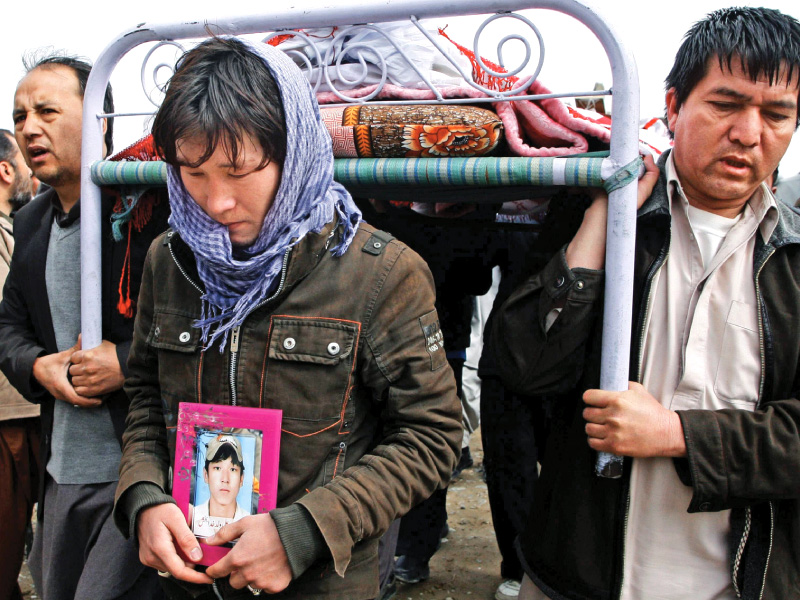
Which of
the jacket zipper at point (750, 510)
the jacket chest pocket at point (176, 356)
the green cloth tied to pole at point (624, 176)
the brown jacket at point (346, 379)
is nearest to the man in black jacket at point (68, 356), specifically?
the jacket chest pocket at point (176, 356)

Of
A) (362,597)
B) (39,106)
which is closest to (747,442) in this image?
(362,597)

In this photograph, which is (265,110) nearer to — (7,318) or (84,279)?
(84,279)

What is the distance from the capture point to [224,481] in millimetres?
1349

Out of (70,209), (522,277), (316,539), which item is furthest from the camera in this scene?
(70,209)

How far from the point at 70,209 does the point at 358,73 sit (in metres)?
1.07

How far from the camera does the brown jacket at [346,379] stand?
135 cm

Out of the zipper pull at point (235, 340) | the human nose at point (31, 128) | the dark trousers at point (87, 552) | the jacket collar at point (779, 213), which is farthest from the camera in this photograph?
the human nose at point (31, 128)

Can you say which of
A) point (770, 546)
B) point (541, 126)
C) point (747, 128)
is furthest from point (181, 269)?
point (770, 546)

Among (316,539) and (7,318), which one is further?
(7,318)

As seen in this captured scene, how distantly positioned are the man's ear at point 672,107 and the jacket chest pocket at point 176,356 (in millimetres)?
1235

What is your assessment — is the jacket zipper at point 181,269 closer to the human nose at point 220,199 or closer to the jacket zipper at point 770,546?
the human nose at point 220,199

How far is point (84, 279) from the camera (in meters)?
1.95

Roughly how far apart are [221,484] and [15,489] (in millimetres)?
1798

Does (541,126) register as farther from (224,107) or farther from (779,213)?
(224,107)
